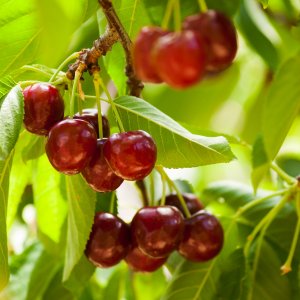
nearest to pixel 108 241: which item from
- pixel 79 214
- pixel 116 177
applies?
pixel 79 214

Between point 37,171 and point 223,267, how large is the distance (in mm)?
382

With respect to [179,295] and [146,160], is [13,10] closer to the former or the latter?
[146,160]

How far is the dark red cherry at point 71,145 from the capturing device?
2.58ft

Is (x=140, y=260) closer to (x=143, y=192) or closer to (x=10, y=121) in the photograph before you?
(x=143, y=192)

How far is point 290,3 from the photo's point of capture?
1319 mm

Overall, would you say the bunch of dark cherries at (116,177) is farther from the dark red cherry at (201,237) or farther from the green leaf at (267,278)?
the green leaf at (267,278)

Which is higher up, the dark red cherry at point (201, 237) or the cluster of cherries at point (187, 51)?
the cluster of cherries at point (187, 51)

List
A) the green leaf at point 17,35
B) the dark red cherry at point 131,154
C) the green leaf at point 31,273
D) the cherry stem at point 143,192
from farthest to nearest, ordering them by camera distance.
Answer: the green leaf at point 31,273 < the cherry stem at point 143,192 < the green leaf at point 17,35 < the dark red cherry at point 131,154

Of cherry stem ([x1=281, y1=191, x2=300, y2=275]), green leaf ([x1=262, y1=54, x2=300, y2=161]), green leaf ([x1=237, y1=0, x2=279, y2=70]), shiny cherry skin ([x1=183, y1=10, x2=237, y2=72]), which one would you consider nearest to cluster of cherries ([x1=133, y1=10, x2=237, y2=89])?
shiny cherry skin ([x1=183, y1=10, x2=237, y2=72])

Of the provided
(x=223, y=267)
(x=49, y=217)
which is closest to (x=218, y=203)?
(x=223, y=267)

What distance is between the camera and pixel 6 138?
0.78 meters

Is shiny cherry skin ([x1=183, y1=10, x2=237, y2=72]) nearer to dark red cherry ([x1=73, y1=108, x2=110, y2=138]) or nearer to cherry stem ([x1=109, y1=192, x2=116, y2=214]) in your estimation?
dark red cherry ([x1=73, y1=108, x2=110, y2=138])

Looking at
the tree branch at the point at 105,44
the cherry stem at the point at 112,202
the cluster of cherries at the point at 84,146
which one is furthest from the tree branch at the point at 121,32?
the cherry stem at the point at 112,202

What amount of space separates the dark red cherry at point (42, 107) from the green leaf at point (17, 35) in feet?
0.22
